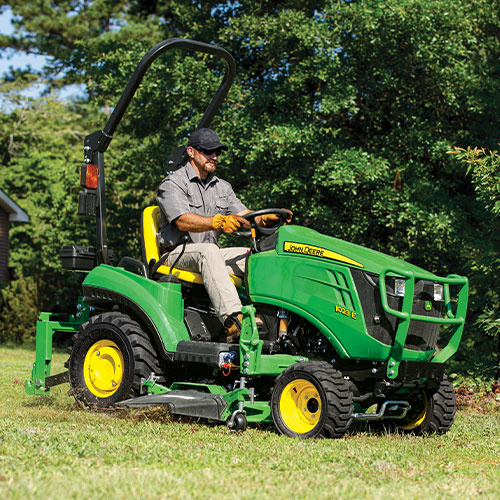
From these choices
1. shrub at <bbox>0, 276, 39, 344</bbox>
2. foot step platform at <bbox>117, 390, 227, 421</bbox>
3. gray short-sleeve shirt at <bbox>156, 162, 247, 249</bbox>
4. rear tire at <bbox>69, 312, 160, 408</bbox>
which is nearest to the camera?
foot step platform at <bbox>117, 390, 227, 421</bbox>

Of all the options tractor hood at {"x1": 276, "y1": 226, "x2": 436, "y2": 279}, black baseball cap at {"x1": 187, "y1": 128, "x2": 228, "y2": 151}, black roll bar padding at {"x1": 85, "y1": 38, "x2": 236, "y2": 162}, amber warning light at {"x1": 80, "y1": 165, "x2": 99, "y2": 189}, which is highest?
black roll bar padding at {"x1": 85, "y1": 38, "x2": 236, "y2": 162}

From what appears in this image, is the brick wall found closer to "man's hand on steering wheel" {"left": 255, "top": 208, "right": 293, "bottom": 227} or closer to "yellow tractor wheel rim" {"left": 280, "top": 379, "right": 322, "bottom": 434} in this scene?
"man's hand on steering wheel" {"left": 255, "top": 208, "right": 293, "bottom": 227}

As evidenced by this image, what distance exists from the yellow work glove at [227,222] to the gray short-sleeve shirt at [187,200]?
1.50ft

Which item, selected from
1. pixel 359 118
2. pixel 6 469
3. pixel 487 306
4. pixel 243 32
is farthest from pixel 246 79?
pixel 6 469

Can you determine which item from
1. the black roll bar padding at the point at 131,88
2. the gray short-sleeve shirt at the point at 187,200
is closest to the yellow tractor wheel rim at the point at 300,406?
the gray short-sleeve shirt at the point at 187,200

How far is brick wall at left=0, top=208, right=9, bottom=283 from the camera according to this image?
82.9 feet

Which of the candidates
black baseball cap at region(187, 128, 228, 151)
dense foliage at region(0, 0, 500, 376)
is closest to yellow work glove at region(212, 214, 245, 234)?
black baseball cap at region(187, 128, 228, 151)

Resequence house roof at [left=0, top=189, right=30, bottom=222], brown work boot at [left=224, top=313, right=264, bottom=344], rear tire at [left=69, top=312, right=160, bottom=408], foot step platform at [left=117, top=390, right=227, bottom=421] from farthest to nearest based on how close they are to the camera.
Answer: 1. house roof at [left=0, top=189, right=30, bottom=222]
2. rear tire at [left=69, top=312, right=160, bottom=408]
3. brown work boot at [left=224, top=313, right=264, bottom=344]
4. foot step platform at [left=117, top=390, right=227, bottom=421]

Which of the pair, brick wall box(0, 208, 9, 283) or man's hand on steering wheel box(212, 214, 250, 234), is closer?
man's hand on steering wheel box(212, 214, 250, 234)

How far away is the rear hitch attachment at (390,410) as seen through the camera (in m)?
5.33

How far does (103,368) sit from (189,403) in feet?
3.30

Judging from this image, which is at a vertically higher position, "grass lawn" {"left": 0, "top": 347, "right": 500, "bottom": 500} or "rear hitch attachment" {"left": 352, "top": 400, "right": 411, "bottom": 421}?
"rear hitch attachment" {"left": 352, "top": 400, "right": 411, "bottom": 421}

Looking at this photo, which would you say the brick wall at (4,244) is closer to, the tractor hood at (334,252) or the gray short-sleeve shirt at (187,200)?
the gray short-sleeve shirt at (187,200)

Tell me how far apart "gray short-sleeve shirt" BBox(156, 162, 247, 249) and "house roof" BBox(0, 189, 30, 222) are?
63.6ft
